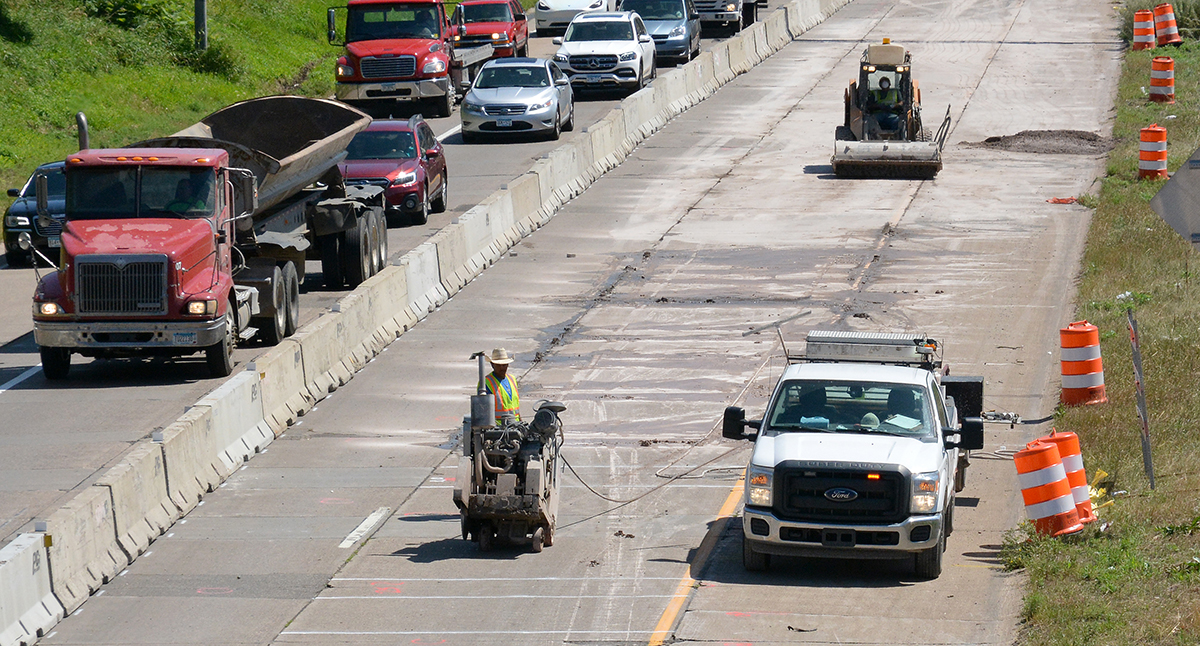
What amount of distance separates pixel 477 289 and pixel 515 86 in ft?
45.0

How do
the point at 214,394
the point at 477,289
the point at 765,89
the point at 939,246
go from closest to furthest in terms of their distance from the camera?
the point at 214,394, the point at 477,289, the point at 939,246, the point at 765,89

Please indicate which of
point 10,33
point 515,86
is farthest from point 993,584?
point 10,33

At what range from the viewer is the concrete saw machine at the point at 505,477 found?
1359 cm

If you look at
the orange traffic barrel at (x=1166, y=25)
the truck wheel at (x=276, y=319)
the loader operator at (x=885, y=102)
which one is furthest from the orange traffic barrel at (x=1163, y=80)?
the truck wheel at (x=276, y=319)

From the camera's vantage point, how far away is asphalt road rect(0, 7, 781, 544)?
15.8 meters

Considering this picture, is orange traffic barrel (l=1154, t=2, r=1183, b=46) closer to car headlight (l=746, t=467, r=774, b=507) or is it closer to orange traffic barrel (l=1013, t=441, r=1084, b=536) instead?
orange traffic barrel (l=1013, t=441, r=1084, b=536)

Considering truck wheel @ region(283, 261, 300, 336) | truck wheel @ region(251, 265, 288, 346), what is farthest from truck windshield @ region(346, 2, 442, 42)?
truck wheel @ region(251, 265, 288, 346)

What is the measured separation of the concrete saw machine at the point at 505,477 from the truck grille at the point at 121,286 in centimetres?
706

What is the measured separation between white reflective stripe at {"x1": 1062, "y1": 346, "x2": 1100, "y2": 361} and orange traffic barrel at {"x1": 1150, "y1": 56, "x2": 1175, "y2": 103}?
80.5ft

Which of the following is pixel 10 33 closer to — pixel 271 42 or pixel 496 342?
pixel 271 42

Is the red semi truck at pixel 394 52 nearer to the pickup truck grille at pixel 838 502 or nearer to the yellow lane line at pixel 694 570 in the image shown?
the yellow lane line at pixel 694 570

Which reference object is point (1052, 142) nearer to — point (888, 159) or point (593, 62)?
point (888, 159)

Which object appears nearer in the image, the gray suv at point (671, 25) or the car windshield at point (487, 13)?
the gray suv at point (671, 25)

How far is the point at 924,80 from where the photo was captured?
45.9 metres
